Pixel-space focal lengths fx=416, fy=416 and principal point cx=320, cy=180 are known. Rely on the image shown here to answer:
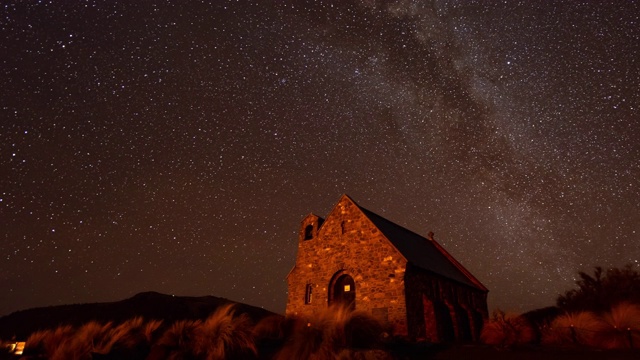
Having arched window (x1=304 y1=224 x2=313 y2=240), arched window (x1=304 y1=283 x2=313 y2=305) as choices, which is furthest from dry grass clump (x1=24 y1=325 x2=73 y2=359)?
arched window (x1=304 y1=224 x2=313 y2=240)

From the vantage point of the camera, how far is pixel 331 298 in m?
24.2

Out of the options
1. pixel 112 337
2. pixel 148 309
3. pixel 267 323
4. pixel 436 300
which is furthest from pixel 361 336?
pixel 148 309

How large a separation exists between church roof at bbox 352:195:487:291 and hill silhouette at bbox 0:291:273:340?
59.7 feet

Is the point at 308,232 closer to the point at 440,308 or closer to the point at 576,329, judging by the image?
the point at 440,308

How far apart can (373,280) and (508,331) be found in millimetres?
7216

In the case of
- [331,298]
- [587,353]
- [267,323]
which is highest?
[331,298]

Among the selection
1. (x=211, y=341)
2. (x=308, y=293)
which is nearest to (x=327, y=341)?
(x=211, y=341)

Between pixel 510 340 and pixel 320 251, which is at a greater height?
pixel 320 251

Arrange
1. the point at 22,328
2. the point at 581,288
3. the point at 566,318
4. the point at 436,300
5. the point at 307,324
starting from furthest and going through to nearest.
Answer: the point at 581,288 → the point at 22,328 → the point at 436,300 → the point at 566,318 → the point at 307,324

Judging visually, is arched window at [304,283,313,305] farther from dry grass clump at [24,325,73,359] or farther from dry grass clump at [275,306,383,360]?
dry grass clump at [24,325,73,359]

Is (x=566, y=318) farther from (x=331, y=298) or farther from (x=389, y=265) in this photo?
(x=331, y=298)

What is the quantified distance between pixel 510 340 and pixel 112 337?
50.0ft

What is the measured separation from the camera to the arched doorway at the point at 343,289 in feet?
77.7

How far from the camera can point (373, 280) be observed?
22.6 metres
